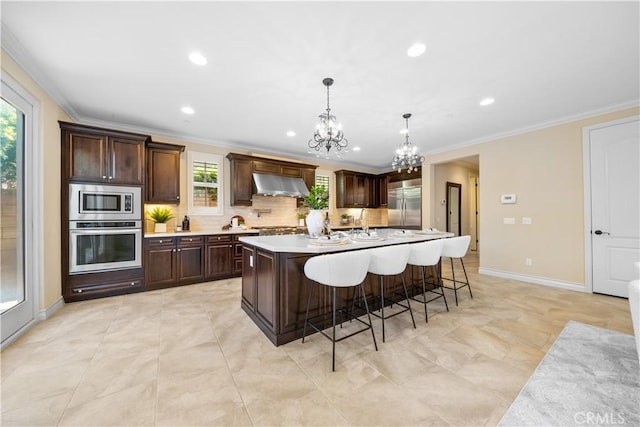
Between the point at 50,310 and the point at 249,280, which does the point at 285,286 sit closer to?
the point at 249,280

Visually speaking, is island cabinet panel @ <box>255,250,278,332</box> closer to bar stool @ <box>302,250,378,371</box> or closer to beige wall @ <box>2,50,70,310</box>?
bar stool @ <box>302,250,378,371</box>

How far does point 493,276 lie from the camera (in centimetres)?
478

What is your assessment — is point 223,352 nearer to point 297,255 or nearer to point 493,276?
point 297,255

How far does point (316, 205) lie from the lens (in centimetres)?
284

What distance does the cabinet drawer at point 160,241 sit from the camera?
157 inches

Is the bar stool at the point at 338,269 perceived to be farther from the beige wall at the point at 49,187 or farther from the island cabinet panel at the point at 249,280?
the beige wall at the point at 49,187

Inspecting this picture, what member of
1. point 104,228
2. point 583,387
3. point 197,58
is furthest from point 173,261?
point 583,387

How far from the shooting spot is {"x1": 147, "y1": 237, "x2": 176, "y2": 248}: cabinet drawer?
157 inches

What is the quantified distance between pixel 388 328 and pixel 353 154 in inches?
183

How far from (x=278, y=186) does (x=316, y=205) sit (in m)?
2.74

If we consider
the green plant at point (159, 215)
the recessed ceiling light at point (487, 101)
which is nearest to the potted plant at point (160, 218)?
the green plant at point (159, 215)

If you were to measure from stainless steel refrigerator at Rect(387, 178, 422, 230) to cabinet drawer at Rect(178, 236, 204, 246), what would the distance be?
Result: 16.4ft

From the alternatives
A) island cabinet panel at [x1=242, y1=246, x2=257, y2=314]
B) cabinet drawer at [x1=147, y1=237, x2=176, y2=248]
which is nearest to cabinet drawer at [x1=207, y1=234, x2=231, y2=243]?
cabinet drawer at [x1=147, y1=237, x2=176, y2=248]

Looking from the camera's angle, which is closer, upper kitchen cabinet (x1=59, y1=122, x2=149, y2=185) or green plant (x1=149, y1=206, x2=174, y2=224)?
upper kitchen cabinet (x1=59, y1=122, x2=149, y2=185)
